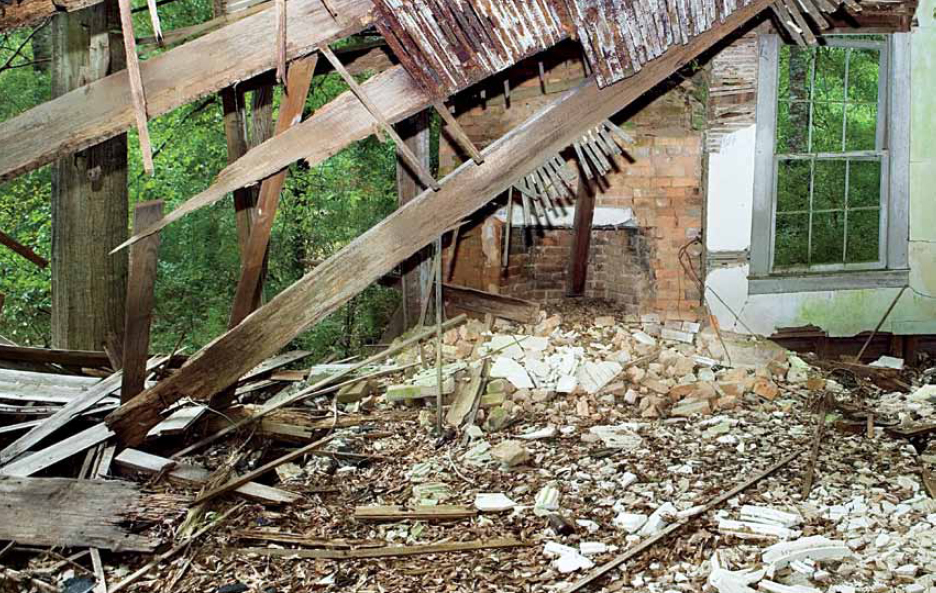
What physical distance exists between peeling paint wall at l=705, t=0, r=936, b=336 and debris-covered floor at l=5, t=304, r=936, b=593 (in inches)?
15.3

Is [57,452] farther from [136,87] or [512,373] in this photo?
[512,373]

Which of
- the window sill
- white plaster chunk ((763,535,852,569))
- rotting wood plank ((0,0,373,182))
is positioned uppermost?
rotting wood plank ((0,0,373,182))

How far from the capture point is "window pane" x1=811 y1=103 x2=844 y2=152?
794 centimetres

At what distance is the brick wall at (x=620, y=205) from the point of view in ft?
26.1

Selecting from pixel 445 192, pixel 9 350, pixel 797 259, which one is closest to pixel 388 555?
pixel 445 192

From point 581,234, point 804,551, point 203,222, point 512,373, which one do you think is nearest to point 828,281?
point 581,234

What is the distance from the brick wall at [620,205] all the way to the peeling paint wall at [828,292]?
21cm

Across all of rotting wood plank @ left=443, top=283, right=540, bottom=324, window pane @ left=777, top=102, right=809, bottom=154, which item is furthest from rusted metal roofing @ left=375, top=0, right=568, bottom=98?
window pane @ left=777, top=102, right=809, bottom=154

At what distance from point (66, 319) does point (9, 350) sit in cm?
99

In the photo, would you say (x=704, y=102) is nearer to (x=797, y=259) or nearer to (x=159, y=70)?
(x=797, y=259)

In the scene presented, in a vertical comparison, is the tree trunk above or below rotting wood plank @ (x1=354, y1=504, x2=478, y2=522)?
above

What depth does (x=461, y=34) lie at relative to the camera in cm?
466

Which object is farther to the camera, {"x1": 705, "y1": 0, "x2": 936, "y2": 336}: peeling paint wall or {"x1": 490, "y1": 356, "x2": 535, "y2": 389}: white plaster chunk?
{"x1": 705, "y1": 0, "x2": 936, "y2": 336}: peeling paint wall

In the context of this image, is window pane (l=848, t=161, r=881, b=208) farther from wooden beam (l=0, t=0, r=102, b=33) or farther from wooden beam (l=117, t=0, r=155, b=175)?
wooden beam (l=0, t=0, r=102, b=33)
